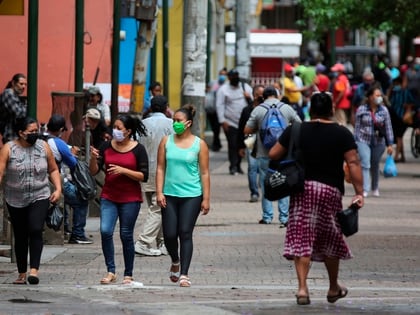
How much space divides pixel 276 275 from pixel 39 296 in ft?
8.62

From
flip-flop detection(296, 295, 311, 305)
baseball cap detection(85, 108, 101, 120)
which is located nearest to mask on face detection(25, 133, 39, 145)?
flip-flop detection(296, 295, 311, 305)

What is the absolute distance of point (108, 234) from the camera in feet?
45.3

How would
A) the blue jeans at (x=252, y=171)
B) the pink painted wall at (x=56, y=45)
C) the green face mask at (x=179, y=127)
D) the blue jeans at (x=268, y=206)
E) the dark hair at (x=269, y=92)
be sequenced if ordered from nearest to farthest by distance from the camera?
the green face mask at (x=179, y=127)
the dark hair at (x=269, y=92)
the blue jeans at (x=268, y=206)
the blue jeans at (x=252, y=171)
the pink painted wall at (x=56, y=45)

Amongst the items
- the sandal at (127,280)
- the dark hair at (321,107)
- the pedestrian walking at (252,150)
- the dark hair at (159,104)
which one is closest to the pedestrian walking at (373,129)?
the pedestrian walking at (252,150)

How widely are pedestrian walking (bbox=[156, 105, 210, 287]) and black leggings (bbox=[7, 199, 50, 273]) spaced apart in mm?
1072

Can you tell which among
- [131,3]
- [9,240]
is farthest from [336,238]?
[131,3]

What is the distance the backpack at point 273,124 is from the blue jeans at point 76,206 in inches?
104

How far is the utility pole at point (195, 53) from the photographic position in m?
21.7

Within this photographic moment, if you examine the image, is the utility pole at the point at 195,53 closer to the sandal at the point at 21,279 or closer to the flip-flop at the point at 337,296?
the sandal at the point at 21,279

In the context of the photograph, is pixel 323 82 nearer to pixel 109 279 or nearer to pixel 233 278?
pixel 233 278

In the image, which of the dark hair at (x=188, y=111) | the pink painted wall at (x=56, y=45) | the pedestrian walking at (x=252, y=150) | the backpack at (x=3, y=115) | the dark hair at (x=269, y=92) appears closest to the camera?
the dark hair at (x=188, y=111)

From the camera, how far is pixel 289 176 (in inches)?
471

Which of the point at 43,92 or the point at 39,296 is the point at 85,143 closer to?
the point at 43,92

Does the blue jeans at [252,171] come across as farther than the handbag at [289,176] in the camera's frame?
Yes
